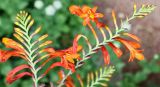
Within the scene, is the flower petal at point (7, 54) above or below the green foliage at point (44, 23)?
below

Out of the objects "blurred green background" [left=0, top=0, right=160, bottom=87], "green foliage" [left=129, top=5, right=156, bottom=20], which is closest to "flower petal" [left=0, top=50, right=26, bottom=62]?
"green foliage" [left=129, top=5, right=156, bottom=20]

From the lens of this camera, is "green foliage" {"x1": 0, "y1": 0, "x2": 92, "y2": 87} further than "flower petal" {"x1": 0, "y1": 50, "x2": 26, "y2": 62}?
Yes

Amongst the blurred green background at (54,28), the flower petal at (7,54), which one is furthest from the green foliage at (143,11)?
the blurred green background at (54,28)

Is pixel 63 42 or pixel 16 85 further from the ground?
pixel 63 42

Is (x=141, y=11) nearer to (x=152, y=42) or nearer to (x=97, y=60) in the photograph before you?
(x=97, y=60)

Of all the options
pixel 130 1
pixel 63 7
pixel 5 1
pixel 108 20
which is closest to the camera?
pixel 130 1

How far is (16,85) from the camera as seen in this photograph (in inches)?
82.1

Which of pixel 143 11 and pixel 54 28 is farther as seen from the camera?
pixel 54 28

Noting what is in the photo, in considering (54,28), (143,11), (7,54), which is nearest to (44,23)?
(54,28)

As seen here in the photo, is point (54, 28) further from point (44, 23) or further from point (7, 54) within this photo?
point (7, 54)

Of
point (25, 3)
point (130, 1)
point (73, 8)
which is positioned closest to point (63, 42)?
point (25, 3)

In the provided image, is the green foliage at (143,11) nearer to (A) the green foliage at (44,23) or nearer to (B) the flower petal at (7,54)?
(B) the flower petal at (7,54)

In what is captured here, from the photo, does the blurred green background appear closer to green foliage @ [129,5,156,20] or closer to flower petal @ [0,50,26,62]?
flower petal @ [0,50,26,62]

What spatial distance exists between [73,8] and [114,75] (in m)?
1.58
